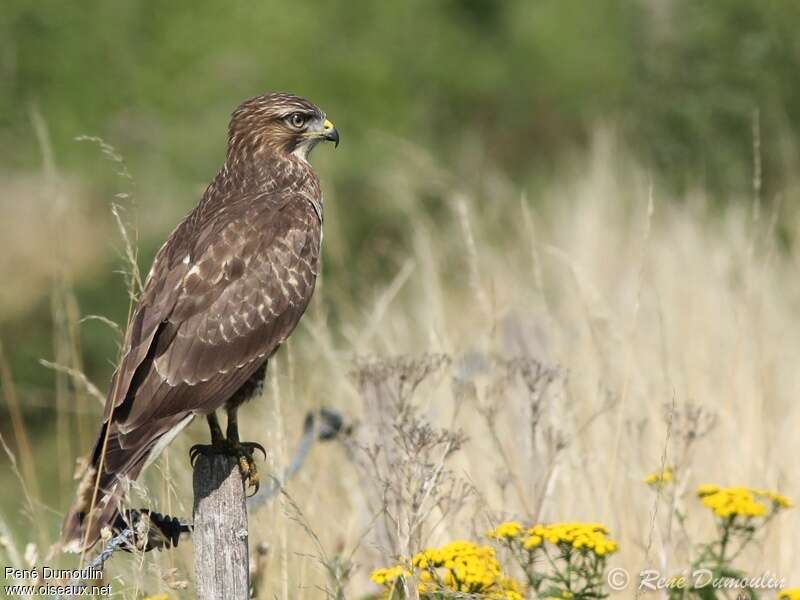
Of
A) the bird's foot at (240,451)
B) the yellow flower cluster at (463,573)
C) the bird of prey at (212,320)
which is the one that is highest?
the bird of prey at (212,320)

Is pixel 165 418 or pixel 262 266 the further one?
pixel 262 266

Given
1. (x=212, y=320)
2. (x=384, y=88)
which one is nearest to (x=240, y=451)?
(x=212, y=320)

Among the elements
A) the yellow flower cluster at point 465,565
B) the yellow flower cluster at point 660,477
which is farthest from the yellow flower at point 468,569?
the yellow flower cluster at point 660,477

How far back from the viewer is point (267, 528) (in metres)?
4.39

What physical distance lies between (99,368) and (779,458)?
755 cm

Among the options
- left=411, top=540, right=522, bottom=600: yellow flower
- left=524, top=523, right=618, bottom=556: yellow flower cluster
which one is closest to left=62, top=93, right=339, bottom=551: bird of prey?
left=411, top=540, right=522, bottom=600: yellow flower

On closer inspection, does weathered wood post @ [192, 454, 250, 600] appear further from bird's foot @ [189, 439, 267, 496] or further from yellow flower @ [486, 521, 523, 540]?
yellow flower @ [486, 521, 523, 540]

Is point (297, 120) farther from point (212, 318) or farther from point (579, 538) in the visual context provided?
point (579, 538)

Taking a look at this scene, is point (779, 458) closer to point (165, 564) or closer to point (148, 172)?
point (165, 564)

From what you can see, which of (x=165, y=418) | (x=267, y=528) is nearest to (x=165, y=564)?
(x=267, y=528)

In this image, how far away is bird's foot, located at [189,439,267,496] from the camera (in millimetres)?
3896

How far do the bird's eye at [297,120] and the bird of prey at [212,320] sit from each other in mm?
312

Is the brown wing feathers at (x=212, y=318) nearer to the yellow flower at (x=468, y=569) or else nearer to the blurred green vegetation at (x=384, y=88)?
the yellow flower at (x=468, y=569)

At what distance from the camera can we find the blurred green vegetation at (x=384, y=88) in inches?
442
